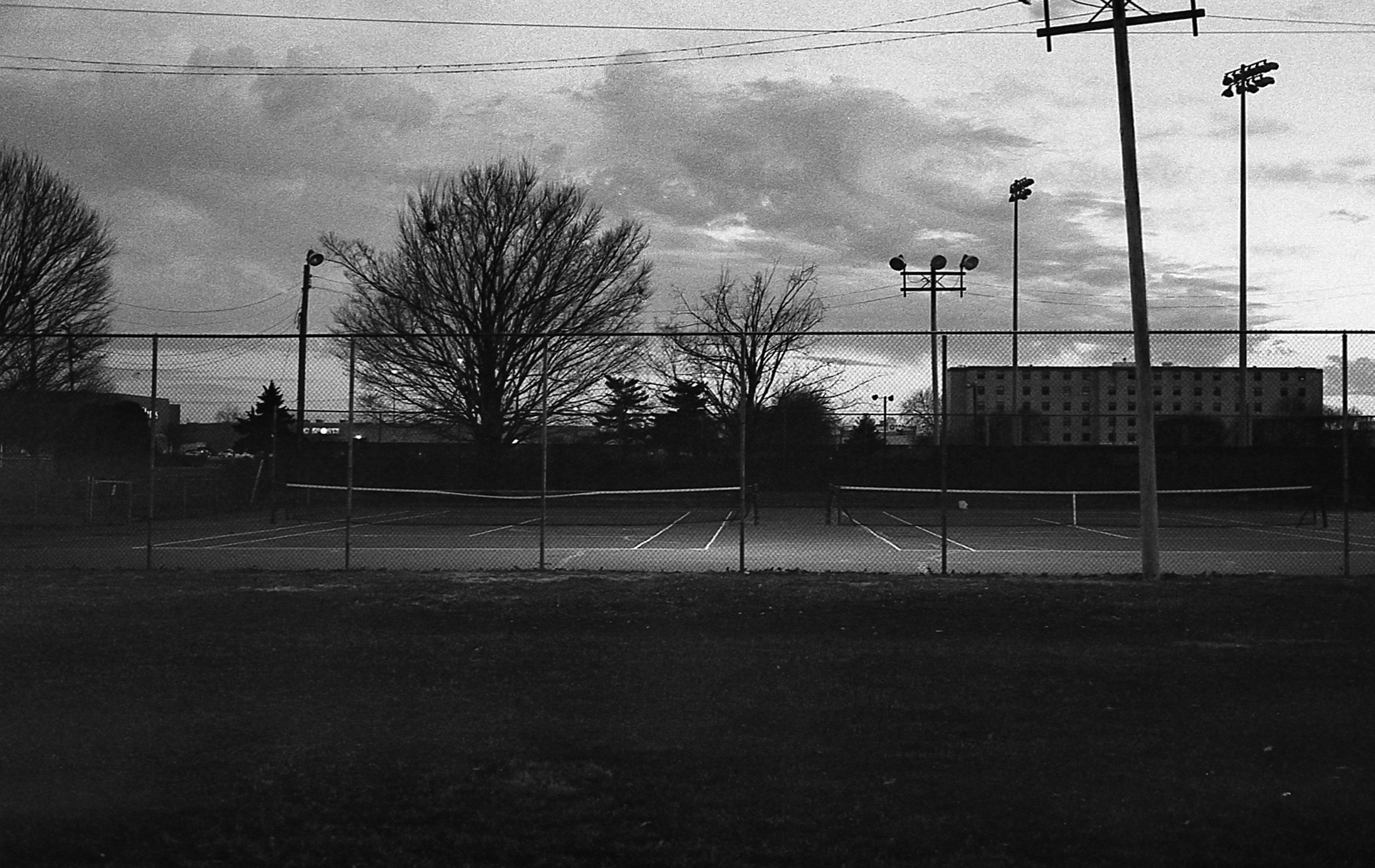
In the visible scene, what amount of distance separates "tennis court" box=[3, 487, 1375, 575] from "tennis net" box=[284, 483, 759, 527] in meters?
0.11

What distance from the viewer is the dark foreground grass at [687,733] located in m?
4.73

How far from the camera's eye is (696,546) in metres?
21.5

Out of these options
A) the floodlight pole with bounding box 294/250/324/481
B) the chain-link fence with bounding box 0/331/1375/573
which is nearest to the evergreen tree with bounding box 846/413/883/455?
the chain-link fence with bounding box 0/331/1375/573

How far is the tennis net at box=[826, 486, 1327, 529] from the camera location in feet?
100

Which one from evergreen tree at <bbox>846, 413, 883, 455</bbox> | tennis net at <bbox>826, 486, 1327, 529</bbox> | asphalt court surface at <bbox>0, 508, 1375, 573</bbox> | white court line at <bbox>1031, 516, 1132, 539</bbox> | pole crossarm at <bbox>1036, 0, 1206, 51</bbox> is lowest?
asphalt court surface at <bbox>0, 508, 1375, 573</bbox>

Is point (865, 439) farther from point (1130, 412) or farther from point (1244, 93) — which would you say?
point (1244, 93)

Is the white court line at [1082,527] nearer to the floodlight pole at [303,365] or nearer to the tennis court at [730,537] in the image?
the tennis court at [730,537]

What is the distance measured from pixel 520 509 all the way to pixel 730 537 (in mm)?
15891

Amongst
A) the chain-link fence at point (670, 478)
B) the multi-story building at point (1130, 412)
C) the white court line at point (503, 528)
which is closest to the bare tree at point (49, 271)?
the chain-link fence at point (670, 478)

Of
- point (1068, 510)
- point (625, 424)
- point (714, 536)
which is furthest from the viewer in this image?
point (1068, 510)

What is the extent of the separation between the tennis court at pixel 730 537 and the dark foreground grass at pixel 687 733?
4236 millimetres

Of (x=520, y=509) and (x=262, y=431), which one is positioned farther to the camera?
(x=262, y=431)

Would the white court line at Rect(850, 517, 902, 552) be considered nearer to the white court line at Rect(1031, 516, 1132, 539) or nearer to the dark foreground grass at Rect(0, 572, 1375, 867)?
the white court line at Rect(1031, 516, 1132, 539)

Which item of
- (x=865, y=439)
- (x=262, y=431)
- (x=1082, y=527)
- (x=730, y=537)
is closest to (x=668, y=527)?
(x=730, y=537)
